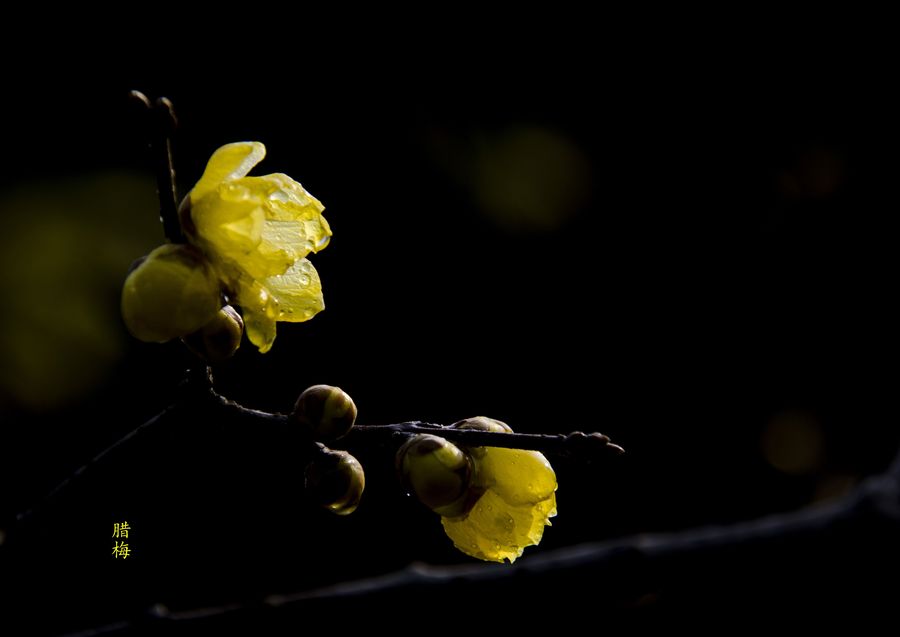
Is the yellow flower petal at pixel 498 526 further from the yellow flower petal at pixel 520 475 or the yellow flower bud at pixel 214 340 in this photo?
the yellow flower bud at pixel 214 340

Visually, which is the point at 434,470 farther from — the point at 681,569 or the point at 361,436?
the point at 681,569

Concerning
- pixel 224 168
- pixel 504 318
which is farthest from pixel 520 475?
pixel 504 318

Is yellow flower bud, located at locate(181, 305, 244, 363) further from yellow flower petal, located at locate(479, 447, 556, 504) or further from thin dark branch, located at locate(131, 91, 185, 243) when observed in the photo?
yellow flower petal, located at locate(479, 447, 556, 504)

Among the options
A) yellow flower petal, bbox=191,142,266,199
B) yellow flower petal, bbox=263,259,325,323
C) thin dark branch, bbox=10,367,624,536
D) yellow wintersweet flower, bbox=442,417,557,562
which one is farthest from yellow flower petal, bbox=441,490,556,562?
yellow flower petal, bbox=191,142,266,199

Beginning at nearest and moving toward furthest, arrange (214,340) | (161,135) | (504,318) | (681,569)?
(681,569)
(161,135)
(214,340)
(504,318)

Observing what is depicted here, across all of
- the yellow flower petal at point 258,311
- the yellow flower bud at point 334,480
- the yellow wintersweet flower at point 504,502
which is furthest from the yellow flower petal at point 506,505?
the yellow flower petal at point 258,311
